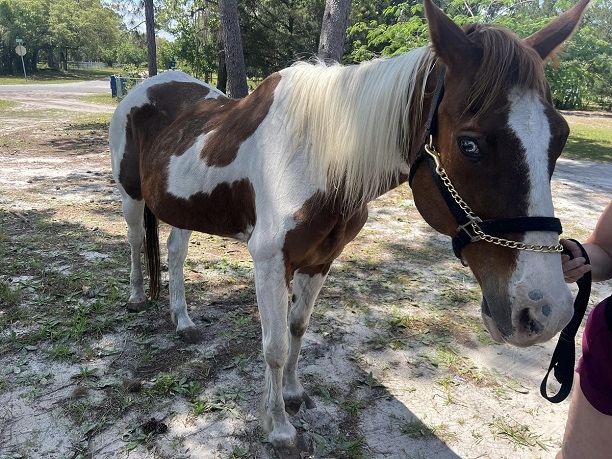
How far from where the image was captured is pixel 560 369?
1456 millimetres

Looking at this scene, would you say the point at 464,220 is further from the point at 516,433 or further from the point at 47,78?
the point at 47,78

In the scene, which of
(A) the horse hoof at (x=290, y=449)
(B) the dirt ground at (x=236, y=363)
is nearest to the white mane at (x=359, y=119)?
(A) the horse hoof at (x=290, y=449)

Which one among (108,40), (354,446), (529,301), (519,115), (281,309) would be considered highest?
(108,40)

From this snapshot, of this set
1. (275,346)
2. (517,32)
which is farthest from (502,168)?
(517,32)

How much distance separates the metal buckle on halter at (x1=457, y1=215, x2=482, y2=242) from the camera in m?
1.30

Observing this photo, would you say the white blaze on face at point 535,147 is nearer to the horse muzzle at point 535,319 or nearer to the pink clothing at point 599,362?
the horse muzzle at point 535,319

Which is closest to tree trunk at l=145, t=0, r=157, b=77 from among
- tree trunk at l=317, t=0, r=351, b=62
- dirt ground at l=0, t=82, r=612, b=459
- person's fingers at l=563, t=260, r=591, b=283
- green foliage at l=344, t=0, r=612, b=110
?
green foliage at l=344, t=0, r=612, b=110

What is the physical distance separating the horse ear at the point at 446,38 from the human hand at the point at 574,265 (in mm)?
720

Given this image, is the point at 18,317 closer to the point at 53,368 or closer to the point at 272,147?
the point at 53,368

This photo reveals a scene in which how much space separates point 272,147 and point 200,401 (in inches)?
61.5

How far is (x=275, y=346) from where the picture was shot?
208 centimetres

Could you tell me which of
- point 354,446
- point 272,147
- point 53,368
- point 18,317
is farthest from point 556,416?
point 18,317

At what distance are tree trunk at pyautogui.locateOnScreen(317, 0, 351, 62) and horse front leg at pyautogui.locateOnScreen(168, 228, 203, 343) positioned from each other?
3606 mm

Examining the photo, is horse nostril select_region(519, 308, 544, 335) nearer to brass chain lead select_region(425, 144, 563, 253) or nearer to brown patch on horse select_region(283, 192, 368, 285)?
brass chain lead select_region(425, 144, 563, 253)
